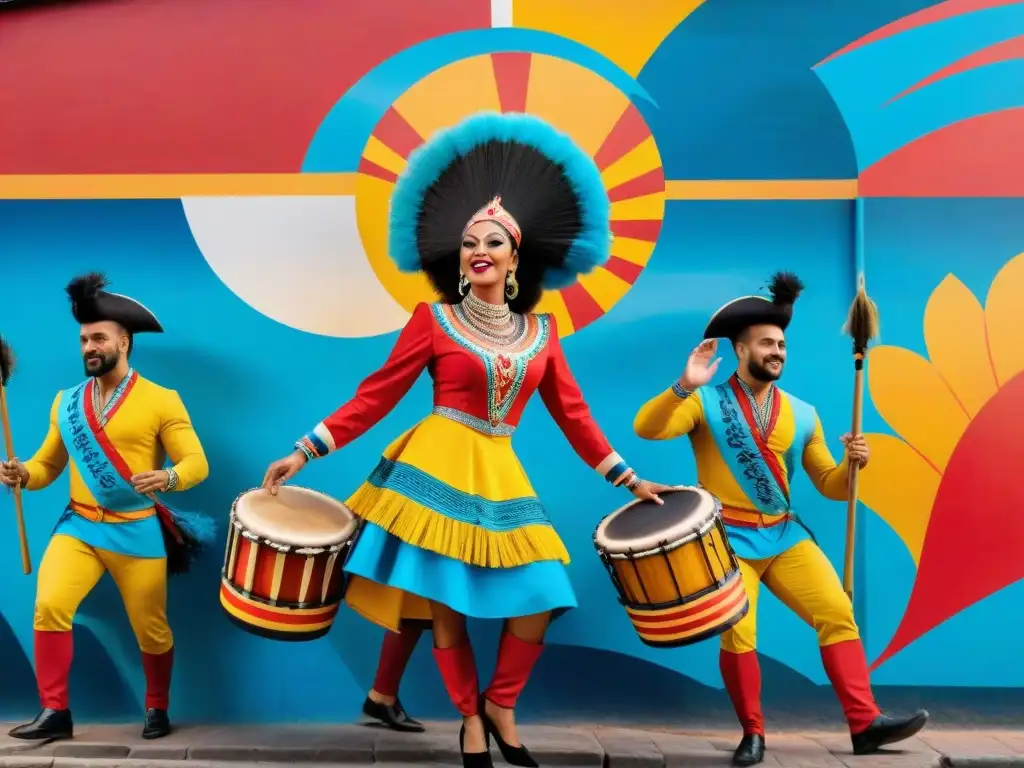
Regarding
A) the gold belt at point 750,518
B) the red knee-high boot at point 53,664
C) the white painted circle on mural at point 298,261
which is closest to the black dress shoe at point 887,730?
the gold belt at point 750,518

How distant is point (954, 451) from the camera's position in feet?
16.1

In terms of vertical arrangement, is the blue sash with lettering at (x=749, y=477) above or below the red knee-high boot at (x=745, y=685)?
above

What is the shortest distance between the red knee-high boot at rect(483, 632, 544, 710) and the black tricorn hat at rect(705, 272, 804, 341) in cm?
157

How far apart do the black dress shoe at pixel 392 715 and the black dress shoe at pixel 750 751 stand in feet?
4.48

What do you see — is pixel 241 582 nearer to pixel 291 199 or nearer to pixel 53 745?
pixel 53 745

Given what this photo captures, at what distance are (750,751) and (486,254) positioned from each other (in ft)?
7.42

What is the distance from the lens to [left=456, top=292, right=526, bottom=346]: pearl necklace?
13.3 feet

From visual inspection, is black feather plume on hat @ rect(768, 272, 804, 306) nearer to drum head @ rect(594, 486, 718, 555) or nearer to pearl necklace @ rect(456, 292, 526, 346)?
drum head @ rect(594, 486, 718, 555)

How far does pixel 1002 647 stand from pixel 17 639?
4.56 m

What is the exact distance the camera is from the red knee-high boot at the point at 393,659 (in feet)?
14.9

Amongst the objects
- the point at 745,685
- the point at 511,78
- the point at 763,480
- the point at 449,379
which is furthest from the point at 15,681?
the point at 511,78

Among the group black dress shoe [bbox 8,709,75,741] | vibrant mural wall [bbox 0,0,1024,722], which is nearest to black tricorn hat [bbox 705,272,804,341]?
vibrant mural wall [bbox 0,0,1024,722]

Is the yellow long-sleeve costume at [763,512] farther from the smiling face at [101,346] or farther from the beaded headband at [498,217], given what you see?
the smiling face at [101,346]

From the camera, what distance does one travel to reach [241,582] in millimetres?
3793
